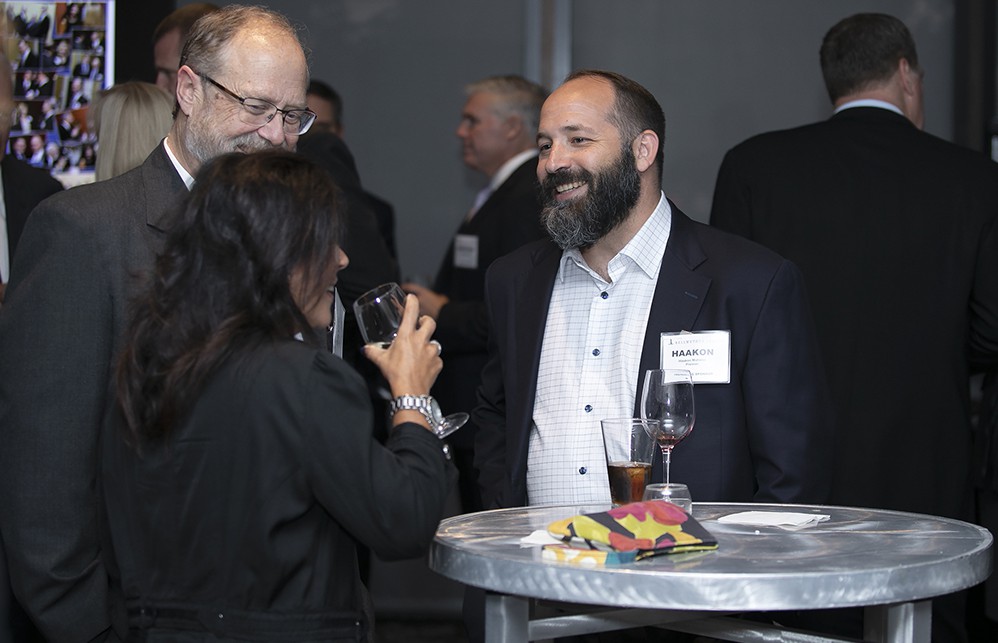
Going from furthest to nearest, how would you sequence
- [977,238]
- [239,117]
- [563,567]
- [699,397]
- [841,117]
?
[841,117] → [977,238] → [699,397] → [239,117] → [563,567]

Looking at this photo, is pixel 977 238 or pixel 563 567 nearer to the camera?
pixel 563 567

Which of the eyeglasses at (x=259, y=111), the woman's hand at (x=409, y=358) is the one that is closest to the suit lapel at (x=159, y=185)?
the eyeglasses at (x=259, y=111)

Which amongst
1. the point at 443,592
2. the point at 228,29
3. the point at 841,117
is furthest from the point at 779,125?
the point at 228,29

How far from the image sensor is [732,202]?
4.00 metres

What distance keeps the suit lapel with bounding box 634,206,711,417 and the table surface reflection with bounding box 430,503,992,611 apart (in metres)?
0.65

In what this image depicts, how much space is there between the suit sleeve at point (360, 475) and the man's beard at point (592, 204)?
3.89 feet

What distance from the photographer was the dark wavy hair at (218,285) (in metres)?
1.92

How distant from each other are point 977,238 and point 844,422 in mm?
669

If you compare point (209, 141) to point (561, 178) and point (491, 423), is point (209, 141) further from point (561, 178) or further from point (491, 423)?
point (491, 423)

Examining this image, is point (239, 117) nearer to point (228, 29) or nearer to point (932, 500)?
point (228, 29)

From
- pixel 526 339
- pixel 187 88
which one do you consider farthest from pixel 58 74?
pixel 526 339

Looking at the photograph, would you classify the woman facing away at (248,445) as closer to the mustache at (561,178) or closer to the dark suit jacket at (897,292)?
the mustache at (561,178)

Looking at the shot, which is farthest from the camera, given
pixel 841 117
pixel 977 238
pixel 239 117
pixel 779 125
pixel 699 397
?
pixel 779 125

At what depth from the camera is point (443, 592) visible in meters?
5.62
